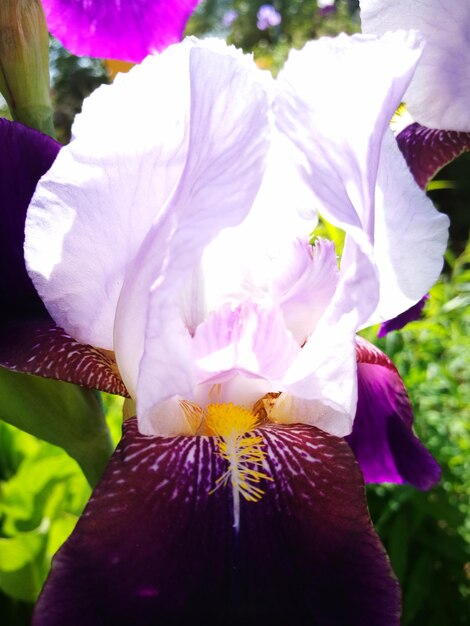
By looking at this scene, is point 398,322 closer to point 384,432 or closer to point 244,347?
point 384,432

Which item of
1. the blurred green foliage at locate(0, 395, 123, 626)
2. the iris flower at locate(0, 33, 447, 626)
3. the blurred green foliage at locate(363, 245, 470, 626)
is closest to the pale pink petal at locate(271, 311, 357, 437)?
the iris flower at locate(0, 33, 447, 626)

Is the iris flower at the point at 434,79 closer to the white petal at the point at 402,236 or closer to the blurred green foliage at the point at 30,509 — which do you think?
the white petal at the point at 402,236

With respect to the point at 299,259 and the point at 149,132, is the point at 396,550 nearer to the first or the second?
the point at 299,259

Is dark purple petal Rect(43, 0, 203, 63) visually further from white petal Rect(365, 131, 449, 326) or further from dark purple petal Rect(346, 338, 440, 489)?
dark purple petal Rect(346, 338, 440, 489)

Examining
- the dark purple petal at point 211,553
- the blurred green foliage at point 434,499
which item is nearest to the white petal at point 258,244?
the dark purple petal at point 211,553

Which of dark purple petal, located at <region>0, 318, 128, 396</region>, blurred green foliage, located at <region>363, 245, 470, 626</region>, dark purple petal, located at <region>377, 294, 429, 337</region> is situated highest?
dark purple petal, located at <region>0, 318, 128, 396</region>

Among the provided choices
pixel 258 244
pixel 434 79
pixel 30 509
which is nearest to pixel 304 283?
pixel 258 244

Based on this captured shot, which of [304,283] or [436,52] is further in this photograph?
[436,52]

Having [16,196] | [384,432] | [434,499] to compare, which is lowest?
[434,499]
